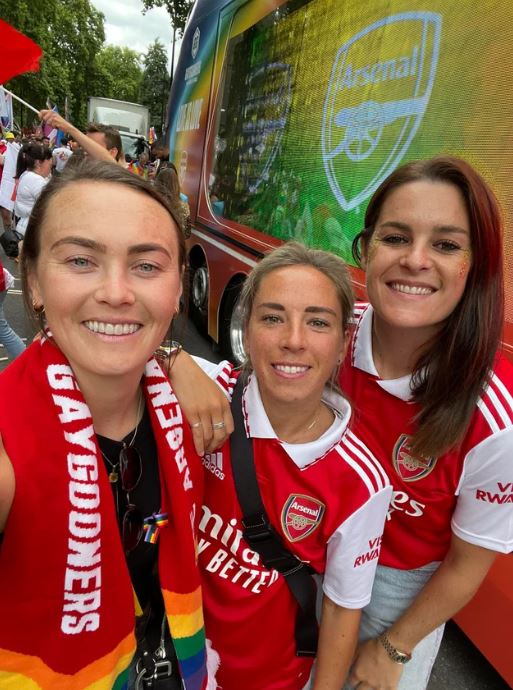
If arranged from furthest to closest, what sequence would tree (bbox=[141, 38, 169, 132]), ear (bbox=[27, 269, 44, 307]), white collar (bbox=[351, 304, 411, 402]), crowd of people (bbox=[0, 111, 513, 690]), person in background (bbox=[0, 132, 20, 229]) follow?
tree (bbox=[141, 38, 169, 132]) → person in background (bbox=[0, 132, 20, 229]) → white collar (bbox=[351, 304, 411, 402]) → ear (bbox=[27, 269, 44, 307]) → crowd of people (bbox=[0, 111, 513, 690])

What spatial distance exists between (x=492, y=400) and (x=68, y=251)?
1035mm

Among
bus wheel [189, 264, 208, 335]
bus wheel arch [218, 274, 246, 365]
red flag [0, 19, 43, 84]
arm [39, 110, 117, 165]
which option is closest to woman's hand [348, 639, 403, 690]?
red flag [0, 19, 43, 84]

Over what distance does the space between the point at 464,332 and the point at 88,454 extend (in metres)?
0.96

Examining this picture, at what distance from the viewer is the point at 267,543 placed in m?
1.18

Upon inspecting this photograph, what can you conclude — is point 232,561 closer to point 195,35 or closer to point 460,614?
point 460,614

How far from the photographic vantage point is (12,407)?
0.93 m

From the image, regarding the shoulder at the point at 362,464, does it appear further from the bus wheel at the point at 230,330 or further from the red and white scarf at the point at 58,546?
the bus wheel at the point at 230,330

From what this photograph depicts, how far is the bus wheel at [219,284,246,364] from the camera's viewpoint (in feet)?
14.6

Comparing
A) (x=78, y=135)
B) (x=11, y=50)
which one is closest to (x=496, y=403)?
(x=11, y=50)

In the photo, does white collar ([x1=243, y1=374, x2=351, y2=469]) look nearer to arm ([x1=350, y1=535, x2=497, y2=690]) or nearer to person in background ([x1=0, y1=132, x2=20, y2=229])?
arm ([x1=350, y1=535, x2=497, y2=690])

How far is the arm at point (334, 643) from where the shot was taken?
1.22 metres

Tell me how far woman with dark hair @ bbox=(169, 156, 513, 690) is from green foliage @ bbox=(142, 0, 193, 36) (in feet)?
73.3

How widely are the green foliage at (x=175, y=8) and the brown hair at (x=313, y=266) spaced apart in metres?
22.2

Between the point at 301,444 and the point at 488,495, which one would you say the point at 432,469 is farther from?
the point at 301,444
